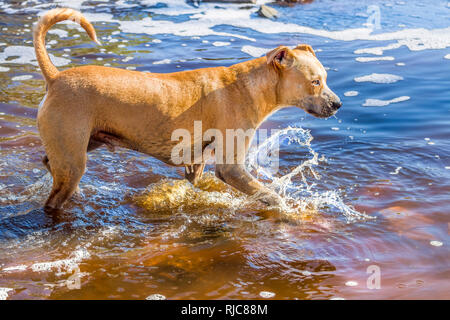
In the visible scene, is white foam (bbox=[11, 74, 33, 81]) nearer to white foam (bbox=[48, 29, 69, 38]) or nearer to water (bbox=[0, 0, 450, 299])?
water (bbox=[0, 0, 450, 299])

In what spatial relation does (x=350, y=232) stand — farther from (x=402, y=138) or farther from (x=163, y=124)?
(x=402, y=138)

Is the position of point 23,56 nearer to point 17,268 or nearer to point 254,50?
point 254,50

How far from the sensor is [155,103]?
4.91 meters

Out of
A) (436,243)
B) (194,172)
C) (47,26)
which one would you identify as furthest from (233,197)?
(47,26)

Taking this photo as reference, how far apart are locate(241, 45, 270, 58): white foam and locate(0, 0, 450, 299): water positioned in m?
0.10

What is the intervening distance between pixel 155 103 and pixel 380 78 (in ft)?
20.0

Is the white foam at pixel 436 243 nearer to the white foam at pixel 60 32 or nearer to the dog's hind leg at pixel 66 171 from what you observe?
the dog's hind leg at pixel 66 171

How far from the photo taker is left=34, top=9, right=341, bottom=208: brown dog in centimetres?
452

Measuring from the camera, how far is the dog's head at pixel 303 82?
5160 millimetres

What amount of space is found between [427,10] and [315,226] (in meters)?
10.9

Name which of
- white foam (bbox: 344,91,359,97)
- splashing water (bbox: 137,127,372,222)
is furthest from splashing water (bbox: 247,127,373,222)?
white foam (bbox: 344,91,359,97)
